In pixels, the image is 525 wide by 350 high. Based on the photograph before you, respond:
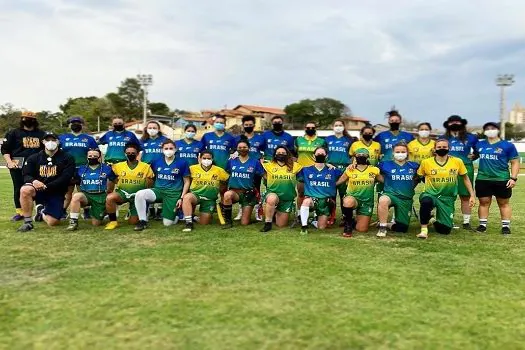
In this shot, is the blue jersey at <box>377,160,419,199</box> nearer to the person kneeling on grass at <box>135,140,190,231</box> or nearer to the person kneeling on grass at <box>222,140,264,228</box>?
the person kneeling on grass at <box>222,140,264,228</box>

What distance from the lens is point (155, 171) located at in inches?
310

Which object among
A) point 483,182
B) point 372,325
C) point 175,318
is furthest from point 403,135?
point 175,318

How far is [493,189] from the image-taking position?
7.73 metres

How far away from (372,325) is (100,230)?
16.5ft

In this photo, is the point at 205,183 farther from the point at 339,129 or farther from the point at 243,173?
the point at 339,129

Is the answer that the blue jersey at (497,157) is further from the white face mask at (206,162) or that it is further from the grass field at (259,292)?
the white face mask at (206,162)

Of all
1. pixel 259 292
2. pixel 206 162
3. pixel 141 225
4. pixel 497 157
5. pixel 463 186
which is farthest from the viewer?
pixel 463 186

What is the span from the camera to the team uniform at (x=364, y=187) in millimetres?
7473

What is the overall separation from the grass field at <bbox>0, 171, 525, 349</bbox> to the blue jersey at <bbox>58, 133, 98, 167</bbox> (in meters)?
1.92

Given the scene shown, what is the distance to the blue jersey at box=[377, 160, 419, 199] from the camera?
7348 mm

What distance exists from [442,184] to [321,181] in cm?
182

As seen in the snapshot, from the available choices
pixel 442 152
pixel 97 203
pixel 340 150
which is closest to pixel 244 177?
pixel 340 150

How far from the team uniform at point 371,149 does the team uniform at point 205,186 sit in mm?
2326

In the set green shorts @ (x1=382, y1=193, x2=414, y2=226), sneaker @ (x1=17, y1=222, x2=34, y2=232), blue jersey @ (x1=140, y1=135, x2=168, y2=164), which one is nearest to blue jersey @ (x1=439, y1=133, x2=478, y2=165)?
green shorts @ (x1=382, y1=193, x2=414, y2=226)
